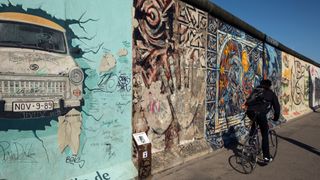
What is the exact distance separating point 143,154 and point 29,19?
2.76 m

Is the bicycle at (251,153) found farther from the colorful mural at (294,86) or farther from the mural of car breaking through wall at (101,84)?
the colorful mural at (294,86)

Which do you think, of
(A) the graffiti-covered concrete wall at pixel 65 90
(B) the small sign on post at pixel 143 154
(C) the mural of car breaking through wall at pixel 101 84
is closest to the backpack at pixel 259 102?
(C) the mural of car breaking through wall at pixel 101 84

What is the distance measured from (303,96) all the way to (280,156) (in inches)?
654

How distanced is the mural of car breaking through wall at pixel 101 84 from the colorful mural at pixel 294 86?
10194 millimetres

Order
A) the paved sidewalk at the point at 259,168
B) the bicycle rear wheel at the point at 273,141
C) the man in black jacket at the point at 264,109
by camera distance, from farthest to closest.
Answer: the bicycle rear wheel at the point at 273,141
the man in black jacket at the point at 264,109
the paved sidewalk at the point at 259,168

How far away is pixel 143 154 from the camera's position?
5.34 metres

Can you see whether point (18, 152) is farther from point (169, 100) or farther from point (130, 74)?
point (169, 100)

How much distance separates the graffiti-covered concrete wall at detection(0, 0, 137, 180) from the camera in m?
3.68

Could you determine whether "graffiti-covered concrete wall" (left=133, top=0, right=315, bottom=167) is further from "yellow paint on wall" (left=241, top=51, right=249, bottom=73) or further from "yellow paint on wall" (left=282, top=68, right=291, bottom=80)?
"yellow paint on wall" (left=282, top=68, right=291, bottom=80)

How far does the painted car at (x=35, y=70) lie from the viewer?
3.62 meters

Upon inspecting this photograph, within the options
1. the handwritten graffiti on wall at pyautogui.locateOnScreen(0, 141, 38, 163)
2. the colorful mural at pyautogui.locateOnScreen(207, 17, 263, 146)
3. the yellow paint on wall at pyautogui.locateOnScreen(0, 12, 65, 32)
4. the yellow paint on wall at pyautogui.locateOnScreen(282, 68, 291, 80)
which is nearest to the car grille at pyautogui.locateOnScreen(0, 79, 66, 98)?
the handwritten graffiti on wall at pyautogui.locateOnScreen(0, 141, 38, 163)

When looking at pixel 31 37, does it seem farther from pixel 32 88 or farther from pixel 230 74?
pixel 230 74

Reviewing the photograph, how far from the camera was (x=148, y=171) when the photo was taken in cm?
548

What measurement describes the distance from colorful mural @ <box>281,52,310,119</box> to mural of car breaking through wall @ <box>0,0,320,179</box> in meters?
10.2
